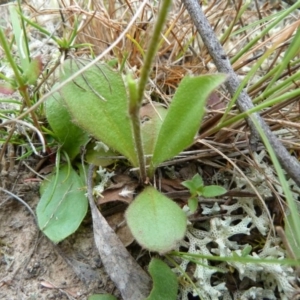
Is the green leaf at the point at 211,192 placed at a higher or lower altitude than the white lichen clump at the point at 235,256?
higher

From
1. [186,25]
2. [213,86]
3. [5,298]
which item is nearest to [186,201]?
[213,86]

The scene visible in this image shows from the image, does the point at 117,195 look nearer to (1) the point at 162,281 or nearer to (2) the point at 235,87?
(1) the point at 162,281

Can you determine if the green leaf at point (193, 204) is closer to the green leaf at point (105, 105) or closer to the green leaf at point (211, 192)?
the green leaf at point (211, 192)

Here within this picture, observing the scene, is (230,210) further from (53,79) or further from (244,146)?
(53,79)

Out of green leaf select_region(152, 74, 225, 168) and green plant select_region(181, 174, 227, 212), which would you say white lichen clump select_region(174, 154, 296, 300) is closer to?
green plant select_region(181, 174, 227, 212)

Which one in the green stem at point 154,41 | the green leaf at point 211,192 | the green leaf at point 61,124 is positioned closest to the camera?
the green stem at point 154,41

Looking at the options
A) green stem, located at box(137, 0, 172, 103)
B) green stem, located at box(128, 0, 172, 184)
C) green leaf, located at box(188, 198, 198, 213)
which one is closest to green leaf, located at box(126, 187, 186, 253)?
green leaf, located at box(188, 198, 198, 213)

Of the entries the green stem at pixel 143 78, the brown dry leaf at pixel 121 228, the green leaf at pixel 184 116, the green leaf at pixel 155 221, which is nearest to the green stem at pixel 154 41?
the green stem at pixel 143 78
